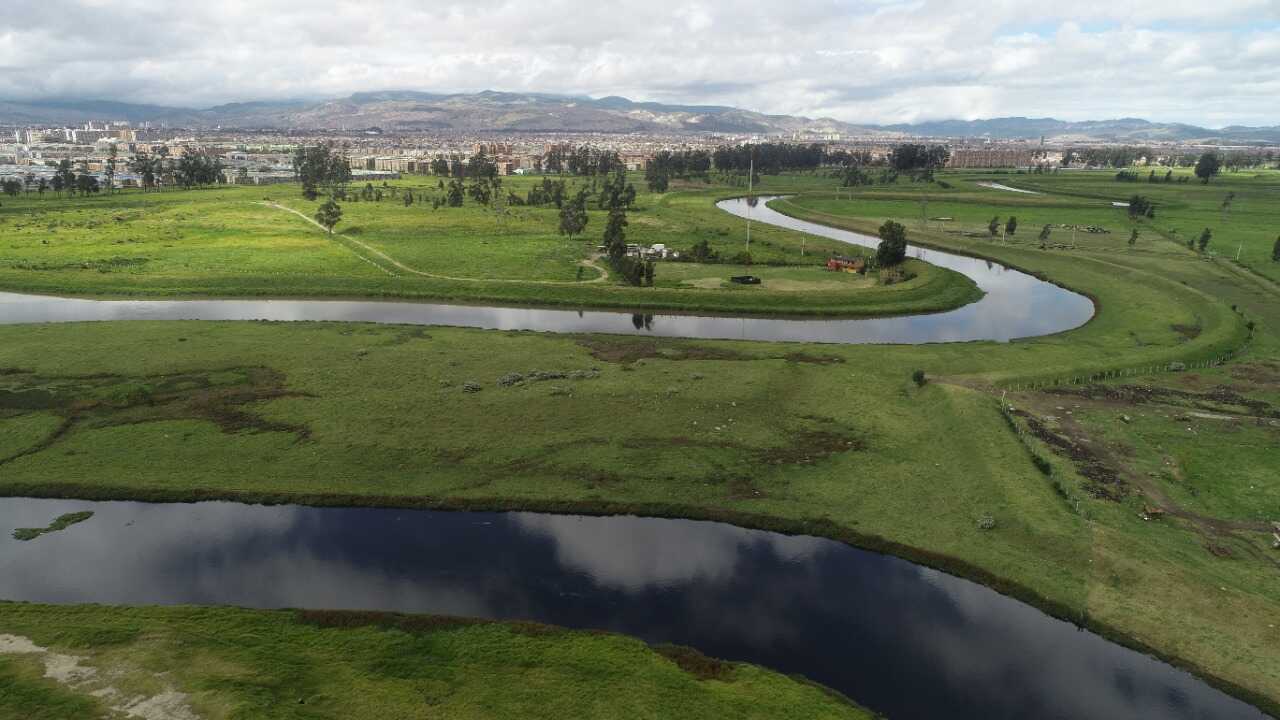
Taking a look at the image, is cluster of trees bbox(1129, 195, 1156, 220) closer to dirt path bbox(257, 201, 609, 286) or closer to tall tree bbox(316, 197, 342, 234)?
dirt path bbox(257, 201, 609, 286)

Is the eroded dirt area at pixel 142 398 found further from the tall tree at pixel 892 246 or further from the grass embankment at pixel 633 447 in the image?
the tall tree at pixel 892 246

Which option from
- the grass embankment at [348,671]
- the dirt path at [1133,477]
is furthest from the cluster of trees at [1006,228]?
the grass embankment at [348,671]

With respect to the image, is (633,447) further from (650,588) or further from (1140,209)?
(1140,209)

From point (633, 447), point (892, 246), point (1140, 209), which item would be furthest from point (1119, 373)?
point (1140, 209)

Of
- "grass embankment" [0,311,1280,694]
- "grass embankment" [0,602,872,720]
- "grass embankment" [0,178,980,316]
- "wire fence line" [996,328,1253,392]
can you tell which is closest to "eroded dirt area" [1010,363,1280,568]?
"wire fence line" [996,328,1253,392]

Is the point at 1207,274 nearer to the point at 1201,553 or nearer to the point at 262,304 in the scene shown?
the point at 1201,553

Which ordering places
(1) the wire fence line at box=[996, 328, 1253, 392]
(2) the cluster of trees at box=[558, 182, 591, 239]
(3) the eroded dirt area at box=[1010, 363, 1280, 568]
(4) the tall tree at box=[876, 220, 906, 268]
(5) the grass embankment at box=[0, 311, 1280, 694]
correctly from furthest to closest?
1. (2) the cluster of trees at box=[558, 182, 591, 239]
2. (4) the tall tree at box=[876, 220, 906, 268]
3. (1) the wire fence line at box=[996, 328, 1253, 392]
4. (3) the eroded dirt area at box=[1010, 363, 1280, 568]
5. (5) the grass embankment at box=[0, 311, 1280, 694]
